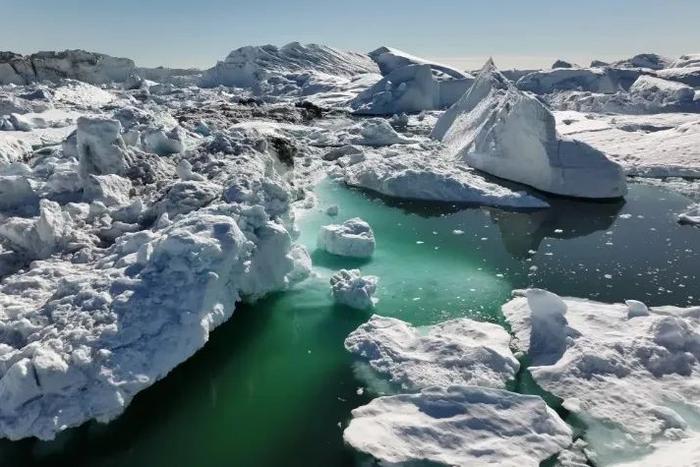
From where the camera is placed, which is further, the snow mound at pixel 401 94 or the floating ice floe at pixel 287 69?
the floating ice floe at pixel 287 69

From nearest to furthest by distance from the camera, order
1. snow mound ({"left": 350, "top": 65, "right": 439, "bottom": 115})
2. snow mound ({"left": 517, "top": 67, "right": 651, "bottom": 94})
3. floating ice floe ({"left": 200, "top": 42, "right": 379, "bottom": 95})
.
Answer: snow mound ({"left": 350, "top": 65, "right": 439, "bottom": 115})
snow mound ({"left": 517, "top": 67, "right": 651, "bottom": 94})
floating ice floe ({"left": 200, "top": 42, "right": 379, "bottom": 95})

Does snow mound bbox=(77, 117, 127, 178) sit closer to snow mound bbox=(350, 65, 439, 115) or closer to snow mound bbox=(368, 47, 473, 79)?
snow mound bbox=(350, 65, 439, 115)

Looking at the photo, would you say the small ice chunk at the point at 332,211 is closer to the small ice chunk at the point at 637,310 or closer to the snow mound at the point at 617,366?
the snow mound at the point at 617,366

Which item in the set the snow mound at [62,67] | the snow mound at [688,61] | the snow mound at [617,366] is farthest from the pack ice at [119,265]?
the snow mound at [688,61]

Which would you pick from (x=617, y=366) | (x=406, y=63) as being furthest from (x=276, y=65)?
(x=617, y=366)

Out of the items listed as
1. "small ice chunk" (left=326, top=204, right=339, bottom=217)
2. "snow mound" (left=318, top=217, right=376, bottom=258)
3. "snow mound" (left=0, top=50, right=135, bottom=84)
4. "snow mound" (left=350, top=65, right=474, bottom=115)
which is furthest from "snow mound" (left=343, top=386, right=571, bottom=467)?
"snow mound" (left=0, top=50, right=135, bottom=84)

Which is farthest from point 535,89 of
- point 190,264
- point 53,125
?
point 190,264
